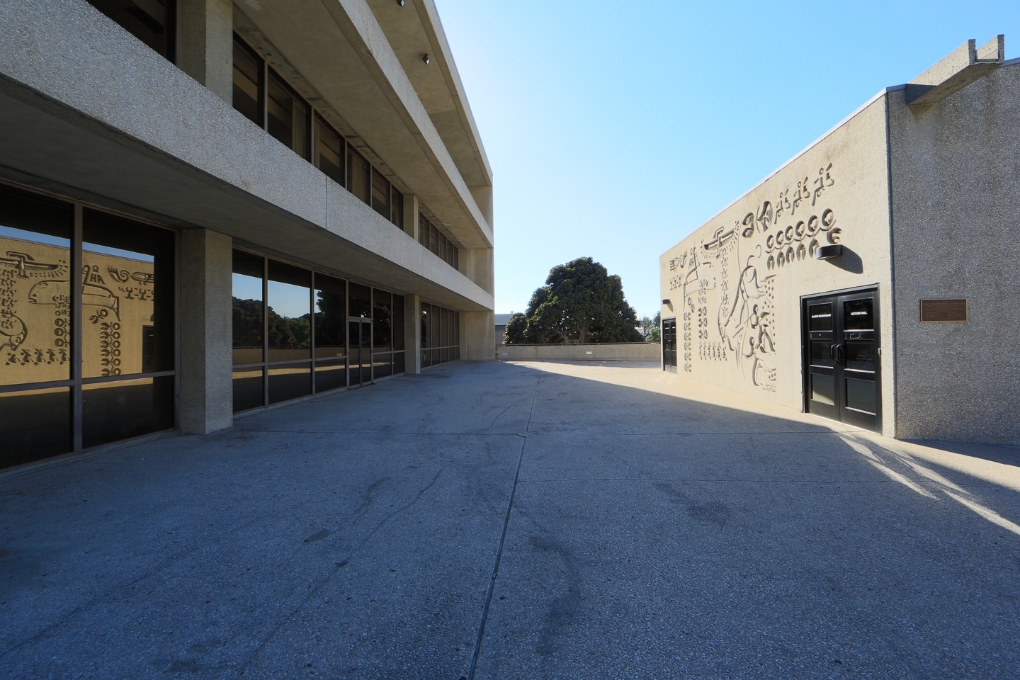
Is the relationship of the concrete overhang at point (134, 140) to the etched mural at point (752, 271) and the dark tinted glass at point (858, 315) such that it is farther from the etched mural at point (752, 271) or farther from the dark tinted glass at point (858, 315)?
the dark tinted glass at point (858, 315)

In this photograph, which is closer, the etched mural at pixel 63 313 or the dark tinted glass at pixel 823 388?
the etched mural at pixel 63 313

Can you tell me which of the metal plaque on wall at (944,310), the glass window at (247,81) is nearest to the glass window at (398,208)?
the glass window at (247,81)

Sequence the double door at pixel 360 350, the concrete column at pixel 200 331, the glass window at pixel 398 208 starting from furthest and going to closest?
the glass window at pixel 398 208 < the double door at pixel 360 350 < the concrete column at pixel 200 331

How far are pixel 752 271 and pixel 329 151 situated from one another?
420 inches

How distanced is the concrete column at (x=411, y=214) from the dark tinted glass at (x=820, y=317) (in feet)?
39.9

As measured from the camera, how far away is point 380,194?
522 inches

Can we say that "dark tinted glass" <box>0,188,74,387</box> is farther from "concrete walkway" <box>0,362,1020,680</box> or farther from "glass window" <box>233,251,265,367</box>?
"glass window" <box>233,251,265,367</box>

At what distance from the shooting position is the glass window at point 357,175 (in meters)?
11.1

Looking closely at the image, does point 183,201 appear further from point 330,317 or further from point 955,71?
point 955,71

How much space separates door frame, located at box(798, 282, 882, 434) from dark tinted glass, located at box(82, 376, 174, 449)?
11.4m

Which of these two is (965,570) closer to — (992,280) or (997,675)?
(997,675)

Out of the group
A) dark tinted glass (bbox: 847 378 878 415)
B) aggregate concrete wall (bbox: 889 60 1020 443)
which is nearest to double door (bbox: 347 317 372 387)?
dark tinted glass (bbox: 847 378 878 415)

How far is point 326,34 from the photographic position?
23.3 feet

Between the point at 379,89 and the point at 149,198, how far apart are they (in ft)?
16.3
